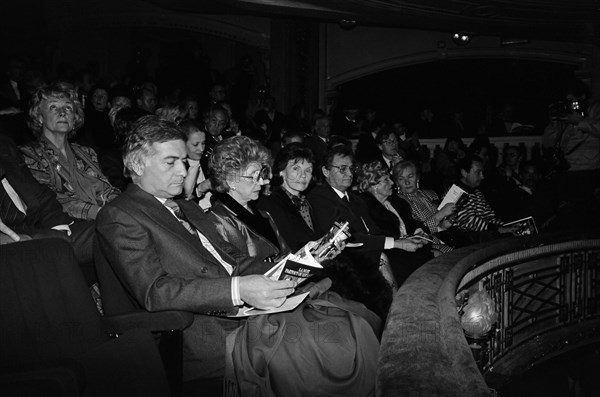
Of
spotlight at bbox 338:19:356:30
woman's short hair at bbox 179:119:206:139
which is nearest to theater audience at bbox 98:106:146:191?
woman's short hair at bbox 179:119:206:139

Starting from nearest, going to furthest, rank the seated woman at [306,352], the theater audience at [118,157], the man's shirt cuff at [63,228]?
the seated woman at [306,352] < the man's shirt cuff at [63,228] < the theater audience at [118,157]

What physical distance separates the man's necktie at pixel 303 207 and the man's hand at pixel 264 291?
179 centimetres

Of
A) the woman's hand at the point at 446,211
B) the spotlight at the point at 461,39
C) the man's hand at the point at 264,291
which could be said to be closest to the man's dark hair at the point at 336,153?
the woman's hand at the point at 446,211

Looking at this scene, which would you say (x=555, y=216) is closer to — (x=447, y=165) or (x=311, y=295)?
(x=447, y=165)

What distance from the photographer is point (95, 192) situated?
11.8 ft

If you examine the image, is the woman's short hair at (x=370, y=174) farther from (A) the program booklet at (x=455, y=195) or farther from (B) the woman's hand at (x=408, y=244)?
(A) the program booklet at (x=455, y=195)

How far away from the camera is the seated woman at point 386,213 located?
4840 millimetres

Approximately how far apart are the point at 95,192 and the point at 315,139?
3281 mm

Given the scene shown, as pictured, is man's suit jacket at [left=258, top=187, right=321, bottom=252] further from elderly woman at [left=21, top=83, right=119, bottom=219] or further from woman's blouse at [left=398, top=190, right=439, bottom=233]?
woman's blouse at [left=398, top=190, right=439, bottom=233]

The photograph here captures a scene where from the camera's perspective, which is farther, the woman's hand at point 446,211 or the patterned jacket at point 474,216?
the patterned jacket at point 474,216

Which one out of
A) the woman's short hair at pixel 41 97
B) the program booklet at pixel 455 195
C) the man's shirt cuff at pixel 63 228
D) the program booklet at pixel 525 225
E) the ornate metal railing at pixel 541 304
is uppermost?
the woman's short hair at pixel 41 97

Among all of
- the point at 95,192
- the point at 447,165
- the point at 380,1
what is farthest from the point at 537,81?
the point at 95,192

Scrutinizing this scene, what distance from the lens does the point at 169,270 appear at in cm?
250

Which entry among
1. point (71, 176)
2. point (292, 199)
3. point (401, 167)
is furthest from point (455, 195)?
point (71, 176)
